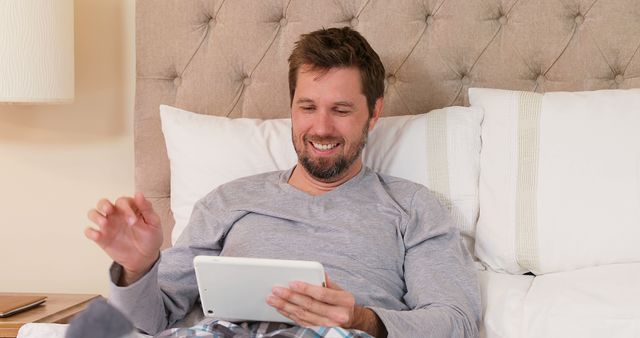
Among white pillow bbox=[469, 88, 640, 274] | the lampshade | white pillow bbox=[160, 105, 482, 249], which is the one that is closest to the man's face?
white pillow bbox=[160, 105, 482, 249]

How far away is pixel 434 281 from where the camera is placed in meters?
1.54

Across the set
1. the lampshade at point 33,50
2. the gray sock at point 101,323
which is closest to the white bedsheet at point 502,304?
the gray sock at point 101,323

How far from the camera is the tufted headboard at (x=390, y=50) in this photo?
1985 mm

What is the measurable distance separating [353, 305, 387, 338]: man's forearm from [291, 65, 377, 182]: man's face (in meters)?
0.41

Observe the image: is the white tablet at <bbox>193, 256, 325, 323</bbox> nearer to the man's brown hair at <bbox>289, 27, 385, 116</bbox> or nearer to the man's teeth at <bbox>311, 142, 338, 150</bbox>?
the man's teeth at <bbox>311, 142, 338, 150</bbox>

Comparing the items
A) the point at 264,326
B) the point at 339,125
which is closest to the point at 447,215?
the point at 339,125

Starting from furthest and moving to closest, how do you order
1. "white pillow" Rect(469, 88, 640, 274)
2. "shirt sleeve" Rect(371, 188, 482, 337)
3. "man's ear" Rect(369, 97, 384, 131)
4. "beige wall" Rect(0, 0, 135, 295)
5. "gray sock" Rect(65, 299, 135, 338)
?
1. "beige wall" Rect(0, 0, 135, 295)
2. "man's ear" Rect(369, 97, 384, 131)
3. "white pillow" Rect(469, 88, 640, 274)
4. "shirt sleeve" Rect(371, 188, 482, 337)
5. "gray sock" Rect(65, 299, 135, 338)

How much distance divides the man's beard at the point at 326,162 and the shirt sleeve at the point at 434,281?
0.15 metres

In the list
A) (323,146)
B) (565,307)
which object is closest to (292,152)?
(323,146)

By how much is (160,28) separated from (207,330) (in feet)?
3.17

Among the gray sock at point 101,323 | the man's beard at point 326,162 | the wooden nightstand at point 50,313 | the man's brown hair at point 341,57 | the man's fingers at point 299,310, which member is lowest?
the wooden nightstand at point 50,313

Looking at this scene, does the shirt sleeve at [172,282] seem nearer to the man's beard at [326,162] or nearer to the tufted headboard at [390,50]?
the man's beard at [326,162]

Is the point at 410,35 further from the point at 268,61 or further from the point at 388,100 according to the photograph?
the point at 268,61

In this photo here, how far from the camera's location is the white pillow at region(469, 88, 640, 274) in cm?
172
